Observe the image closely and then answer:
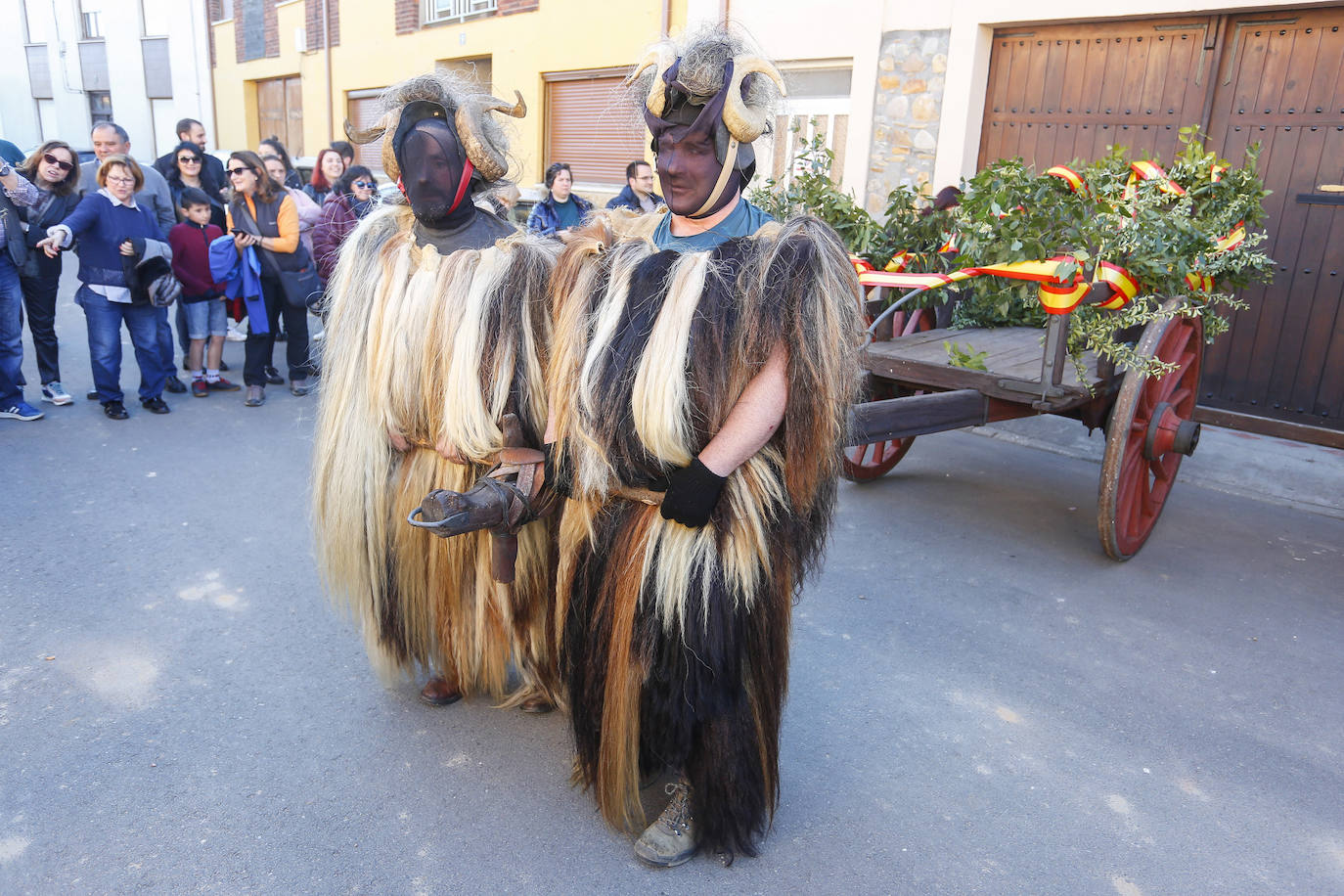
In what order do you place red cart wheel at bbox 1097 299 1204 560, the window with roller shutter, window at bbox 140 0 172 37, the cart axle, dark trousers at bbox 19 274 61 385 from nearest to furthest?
red cart wheel at bbox 1097 299 1204 560
the cart axle
dark trousers at bbox 19 274 61 385
the window with roller shutter
window at bbox 140 0 172 37

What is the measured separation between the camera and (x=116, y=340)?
18.6 ft

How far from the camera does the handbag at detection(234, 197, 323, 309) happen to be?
6.21 m

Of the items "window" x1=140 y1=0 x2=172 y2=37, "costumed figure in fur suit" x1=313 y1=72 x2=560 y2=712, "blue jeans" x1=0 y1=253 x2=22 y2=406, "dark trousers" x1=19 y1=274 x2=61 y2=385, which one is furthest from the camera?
"window" x1=140 y1=0 x2=172 y2=37

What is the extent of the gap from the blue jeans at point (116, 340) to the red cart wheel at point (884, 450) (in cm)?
443

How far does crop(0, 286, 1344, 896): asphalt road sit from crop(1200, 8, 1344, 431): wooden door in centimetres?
155

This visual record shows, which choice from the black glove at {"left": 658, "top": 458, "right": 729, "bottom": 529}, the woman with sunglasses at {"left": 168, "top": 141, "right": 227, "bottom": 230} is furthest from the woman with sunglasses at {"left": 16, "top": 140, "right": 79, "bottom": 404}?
the black glove at {"left": 658, "top": 458, "right": 729, "bottom": 529}

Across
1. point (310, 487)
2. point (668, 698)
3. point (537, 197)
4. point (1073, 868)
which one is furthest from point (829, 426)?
point (537, 197)

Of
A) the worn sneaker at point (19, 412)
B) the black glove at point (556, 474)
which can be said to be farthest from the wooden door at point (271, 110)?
the black glove at point (556, 474)

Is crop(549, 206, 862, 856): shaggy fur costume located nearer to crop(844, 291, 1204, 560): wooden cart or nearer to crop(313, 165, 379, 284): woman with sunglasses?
crop(844, 291, 1204, 560): wooden cart

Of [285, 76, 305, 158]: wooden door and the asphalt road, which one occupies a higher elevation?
[285, 76, 305, 158]: wooden door

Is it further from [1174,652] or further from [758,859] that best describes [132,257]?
[1174,652]

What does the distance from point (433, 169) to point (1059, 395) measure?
2347 millimetres

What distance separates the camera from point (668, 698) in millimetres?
2074

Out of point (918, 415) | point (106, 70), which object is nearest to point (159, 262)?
point (918, 415)
